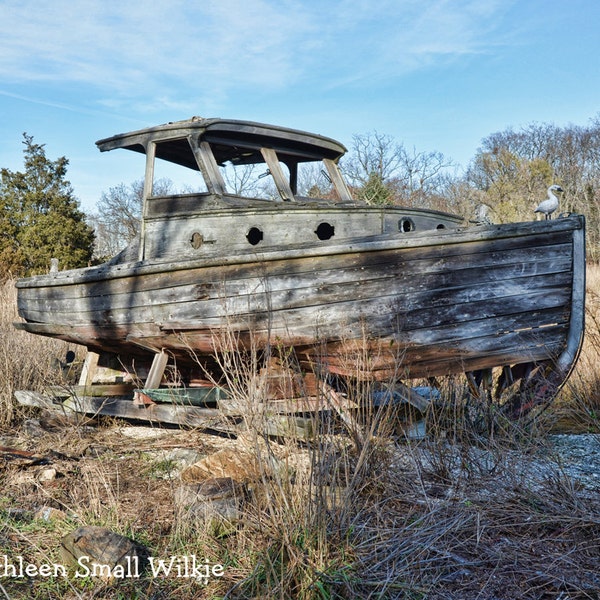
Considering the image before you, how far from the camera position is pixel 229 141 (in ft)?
19.7

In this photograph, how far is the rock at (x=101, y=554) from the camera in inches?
105

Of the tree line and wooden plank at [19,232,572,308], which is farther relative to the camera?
the tree line

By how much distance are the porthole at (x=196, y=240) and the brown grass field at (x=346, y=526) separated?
7.43 feet

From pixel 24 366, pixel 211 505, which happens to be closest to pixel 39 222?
pixel 24 366

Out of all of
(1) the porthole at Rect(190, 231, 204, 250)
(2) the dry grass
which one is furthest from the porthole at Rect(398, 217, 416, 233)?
(2) the dry grass

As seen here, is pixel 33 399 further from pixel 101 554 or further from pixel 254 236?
pixel 101 554

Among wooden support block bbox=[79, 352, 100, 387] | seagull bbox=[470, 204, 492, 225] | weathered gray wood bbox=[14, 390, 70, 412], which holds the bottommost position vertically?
weathered gray wood bbox=[14, 390, 70, 412]

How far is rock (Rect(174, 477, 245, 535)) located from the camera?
3.01m

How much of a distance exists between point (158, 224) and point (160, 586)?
3902 millimetres

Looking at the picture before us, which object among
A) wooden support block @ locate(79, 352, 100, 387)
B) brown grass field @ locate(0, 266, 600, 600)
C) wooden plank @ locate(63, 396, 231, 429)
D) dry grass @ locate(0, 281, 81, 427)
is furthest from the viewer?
wooden support block @ locate(79, 352, 100, 387)

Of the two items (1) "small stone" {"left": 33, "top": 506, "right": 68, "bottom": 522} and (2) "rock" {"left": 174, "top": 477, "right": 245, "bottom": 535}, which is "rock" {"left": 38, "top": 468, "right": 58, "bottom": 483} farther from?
(2) "rock" {"left": 174, "top": 477, "right": 245, "bottom": 535}

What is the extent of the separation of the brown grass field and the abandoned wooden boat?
0.99 metres

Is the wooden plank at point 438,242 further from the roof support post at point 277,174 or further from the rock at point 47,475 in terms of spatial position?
the rock at point 47,475

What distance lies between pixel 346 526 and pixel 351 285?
94.0 inches
